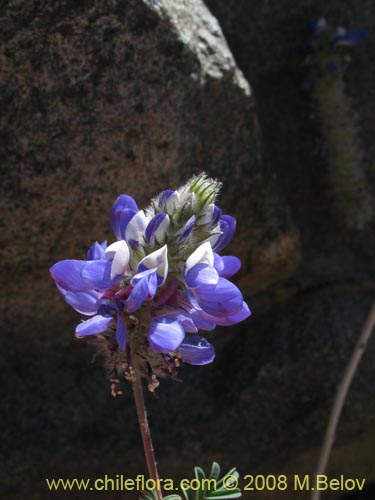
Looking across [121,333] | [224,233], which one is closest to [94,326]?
[121,333]

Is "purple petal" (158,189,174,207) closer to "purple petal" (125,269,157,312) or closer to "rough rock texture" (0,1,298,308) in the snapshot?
"purple petal" (125,269,157,312)

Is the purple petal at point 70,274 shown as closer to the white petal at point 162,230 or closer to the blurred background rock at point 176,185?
the white petal at point 162,230

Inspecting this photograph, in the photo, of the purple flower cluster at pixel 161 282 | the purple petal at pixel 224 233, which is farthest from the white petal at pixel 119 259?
the purple petal at pixel 224 233

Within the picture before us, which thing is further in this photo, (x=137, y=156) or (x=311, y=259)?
(x=311, y=259)

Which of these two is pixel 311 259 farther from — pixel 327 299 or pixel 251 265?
pixel 251 265

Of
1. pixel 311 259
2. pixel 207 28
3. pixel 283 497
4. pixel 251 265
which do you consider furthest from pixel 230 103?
pixel 283 497

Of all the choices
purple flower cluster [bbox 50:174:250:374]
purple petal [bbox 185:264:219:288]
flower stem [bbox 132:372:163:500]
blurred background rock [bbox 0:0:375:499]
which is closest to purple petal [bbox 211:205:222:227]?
purple flower cluster [bbox 50:174:250:374]
